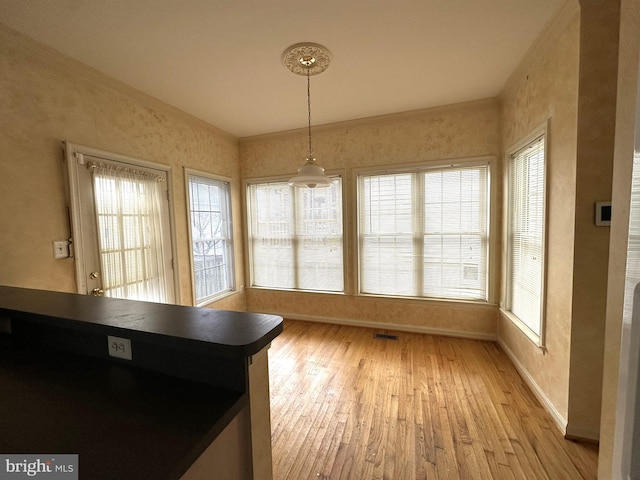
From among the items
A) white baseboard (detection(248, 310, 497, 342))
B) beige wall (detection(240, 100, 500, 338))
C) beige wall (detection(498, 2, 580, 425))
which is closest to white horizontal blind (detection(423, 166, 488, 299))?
beige wall (detection(240, 100, 500, 338))

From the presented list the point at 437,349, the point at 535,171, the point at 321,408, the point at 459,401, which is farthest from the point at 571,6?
the point at 321,408

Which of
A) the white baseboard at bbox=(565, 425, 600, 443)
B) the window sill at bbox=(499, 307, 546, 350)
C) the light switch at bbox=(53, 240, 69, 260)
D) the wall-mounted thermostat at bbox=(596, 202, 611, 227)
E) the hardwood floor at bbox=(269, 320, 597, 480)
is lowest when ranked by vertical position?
the hardwood floor at bbox=(269, 320, 597, 480)

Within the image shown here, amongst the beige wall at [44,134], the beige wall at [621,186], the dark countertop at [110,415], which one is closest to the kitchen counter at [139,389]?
the dark countertop at [110,415]

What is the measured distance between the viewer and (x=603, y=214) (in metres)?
1.59

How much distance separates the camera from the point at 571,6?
1632 millimetres

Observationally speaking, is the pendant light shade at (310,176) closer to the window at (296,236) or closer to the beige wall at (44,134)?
the window at (296,236)

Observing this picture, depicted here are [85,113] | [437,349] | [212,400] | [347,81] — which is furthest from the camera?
[437,349]

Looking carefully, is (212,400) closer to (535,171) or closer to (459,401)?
(459,401)

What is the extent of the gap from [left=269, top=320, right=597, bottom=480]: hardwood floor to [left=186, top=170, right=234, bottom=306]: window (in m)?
1.36

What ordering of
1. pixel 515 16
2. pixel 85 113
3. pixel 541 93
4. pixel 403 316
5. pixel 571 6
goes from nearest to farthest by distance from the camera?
pixel 571 6 → pixel 515 16 → pixel 541 93 → pixel 85 113 → pixel 403 316

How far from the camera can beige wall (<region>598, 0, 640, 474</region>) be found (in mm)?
884

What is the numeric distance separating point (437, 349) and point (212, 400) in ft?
9.18

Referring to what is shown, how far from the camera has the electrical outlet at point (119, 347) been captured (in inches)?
37.9

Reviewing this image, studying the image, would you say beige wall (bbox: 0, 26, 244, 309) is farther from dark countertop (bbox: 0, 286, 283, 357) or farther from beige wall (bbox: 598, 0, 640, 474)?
beige wall (bbox: 598, 0, 640, 474)
